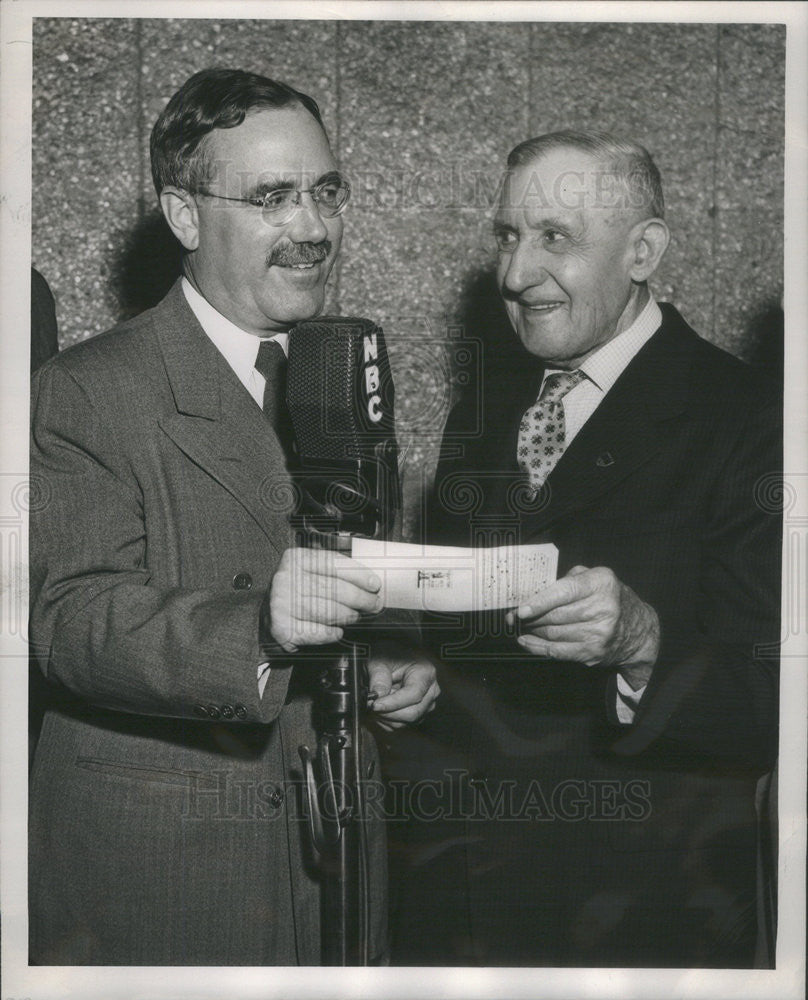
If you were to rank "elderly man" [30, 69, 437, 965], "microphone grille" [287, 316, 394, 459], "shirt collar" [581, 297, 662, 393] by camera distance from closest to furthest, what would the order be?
"microphone grille" [287, 316, 394, 459] → "elderly man" [30, 69, 437, 965] → "shirt collar" [581, 297, 662, 393]

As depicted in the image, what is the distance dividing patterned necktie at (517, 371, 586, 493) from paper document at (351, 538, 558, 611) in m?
0.19

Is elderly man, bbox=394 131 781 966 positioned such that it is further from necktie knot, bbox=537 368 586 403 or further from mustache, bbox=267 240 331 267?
mustache, bbox=267 240 331 267

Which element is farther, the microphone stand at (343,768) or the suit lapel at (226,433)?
the suit lapel at (226,433)

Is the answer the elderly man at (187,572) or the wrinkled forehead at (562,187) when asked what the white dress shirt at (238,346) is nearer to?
the elderly man at (187,572)

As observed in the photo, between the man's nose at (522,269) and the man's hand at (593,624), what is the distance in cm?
41

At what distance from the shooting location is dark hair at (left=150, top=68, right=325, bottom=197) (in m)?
1.42

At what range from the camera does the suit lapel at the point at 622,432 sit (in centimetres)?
142

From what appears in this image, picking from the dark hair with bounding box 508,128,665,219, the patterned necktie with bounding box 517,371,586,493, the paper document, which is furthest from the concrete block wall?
the paper document

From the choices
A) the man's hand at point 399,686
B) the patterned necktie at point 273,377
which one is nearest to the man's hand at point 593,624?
the man's hand at point 399,686

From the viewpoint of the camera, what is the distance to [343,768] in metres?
1.25

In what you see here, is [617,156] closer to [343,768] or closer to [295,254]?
[295,254]

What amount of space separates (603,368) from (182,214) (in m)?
0.61

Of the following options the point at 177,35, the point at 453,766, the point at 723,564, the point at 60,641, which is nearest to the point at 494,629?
the point at 453,766

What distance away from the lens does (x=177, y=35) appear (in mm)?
1485
